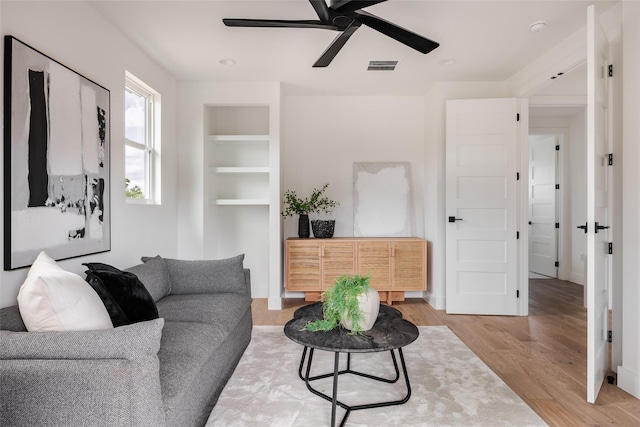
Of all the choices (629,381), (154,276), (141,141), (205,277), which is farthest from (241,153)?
(629,381)

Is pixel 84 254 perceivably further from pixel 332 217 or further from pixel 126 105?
pixel 332 217

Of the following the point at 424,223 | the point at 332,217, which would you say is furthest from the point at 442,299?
the point at 332,217

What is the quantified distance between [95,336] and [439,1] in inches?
110

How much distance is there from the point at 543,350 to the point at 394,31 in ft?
8.85

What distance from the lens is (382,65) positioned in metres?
3.60

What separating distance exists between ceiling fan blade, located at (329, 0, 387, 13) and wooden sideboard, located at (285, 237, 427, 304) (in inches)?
102

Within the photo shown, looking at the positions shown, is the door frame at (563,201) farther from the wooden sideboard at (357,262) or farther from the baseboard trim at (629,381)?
the baseboard trim at (629,381)

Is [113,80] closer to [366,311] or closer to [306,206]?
[306,206]

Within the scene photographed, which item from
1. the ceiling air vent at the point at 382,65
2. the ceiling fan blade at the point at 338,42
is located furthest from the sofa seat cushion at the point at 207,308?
the ceiling air vent at the point at 382,65

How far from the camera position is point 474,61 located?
348 cm

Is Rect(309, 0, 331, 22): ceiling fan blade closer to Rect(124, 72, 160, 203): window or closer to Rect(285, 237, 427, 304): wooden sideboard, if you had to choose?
Rect(124, 72, 160, 203): window

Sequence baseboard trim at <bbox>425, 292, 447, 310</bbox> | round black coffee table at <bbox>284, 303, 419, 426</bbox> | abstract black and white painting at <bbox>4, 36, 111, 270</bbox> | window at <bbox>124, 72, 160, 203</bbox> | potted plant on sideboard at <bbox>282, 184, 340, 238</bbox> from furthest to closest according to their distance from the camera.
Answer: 1. potted plant on sideboard at <bbox>282, 184, 340, 238</bbox>
2. baseboard trim at <bbox>425, 292, 447, 310</bbox>
3. window at <bbox>124, 72, 160, 203</bbox>
4. abstract black and white painting at <bbox>4, 36, 111, 270</bbox>
5. round black coffee table at <bbox>284, 303, 419, 426</bbox>

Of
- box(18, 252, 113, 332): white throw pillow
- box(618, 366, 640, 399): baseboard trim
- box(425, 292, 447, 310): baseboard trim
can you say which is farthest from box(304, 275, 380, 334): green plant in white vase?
box(425, 292, 447, 310): baseboard trim

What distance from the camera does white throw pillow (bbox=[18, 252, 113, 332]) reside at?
4.45 ft
